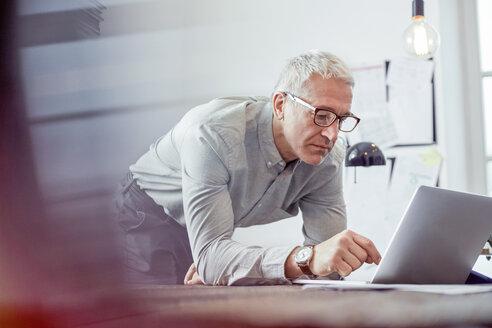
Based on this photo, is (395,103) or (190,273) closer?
(190,273)

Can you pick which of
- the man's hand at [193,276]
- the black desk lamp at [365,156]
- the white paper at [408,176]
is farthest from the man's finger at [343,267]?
the white paper at [408,176]

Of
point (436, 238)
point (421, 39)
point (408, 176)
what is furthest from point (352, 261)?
point (408, 176)

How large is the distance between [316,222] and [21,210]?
35.3 inches

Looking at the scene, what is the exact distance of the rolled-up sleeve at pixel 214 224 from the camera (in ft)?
2.03

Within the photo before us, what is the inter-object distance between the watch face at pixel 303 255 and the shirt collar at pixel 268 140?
0.33 m

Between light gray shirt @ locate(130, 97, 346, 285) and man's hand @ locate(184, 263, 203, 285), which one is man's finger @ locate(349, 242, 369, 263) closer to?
light gray shirt @ locate(130, 97, 346, 285)

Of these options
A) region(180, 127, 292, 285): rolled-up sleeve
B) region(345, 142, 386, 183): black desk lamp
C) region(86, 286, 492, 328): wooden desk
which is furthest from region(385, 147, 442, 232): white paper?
region(86, 286, 492, 328): wooden desk

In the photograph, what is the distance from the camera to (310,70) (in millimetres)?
837

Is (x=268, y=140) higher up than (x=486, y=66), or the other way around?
(x=486, y=66)

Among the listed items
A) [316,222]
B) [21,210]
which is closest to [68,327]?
[21,210]

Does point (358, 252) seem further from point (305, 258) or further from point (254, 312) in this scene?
point (254, 312)

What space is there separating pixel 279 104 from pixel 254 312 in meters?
0.78

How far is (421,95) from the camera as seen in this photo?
1530mm

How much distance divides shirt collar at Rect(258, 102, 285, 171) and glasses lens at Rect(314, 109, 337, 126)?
0.35 feet
